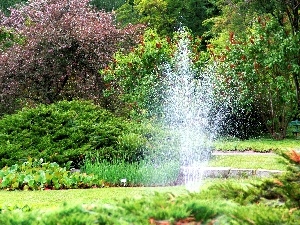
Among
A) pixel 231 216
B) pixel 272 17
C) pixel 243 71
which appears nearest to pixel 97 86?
pixel 243 71

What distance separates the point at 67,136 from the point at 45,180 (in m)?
2.36

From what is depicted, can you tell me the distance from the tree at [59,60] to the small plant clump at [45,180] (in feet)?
22.5

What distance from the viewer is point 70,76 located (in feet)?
53.8

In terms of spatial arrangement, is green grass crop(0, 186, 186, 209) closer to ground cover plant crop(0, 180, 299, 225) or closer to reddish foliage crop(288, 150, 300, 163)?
reddish foliage crop(288, 150, 300, 163)

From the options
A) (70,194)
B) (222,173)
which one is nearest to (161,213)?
(70,194)

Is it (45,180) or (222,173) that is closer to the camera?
(45,180)

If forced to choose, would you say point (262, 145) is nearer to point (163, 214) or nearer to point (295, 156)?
point (295, 156)

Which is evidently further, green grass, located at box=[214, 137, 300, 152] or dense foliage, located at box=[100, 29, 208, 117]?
dense foliage, located at box=[100, 29, 208, 117]

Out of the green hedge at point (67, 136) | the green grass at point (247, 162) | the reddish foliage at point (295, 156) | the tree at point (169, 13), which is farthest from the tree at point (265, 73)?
the tree at point (169, 13)

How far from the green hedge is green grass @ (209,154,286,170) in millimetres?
1325

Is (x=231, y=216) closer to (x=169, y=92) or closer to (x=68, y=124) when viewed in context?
(x=68, y=124)

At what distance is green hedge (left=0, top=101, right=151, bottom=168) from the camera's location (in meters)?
10.3

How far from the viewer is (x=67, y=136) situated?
1096cm

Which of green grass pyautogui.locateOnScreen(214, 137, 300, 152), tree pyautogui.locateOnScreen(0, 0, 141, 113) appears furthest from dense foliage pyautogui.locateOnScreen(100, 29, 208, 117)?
green grass pyautogui.locateOnScreen(214, 137, 300, 152)
